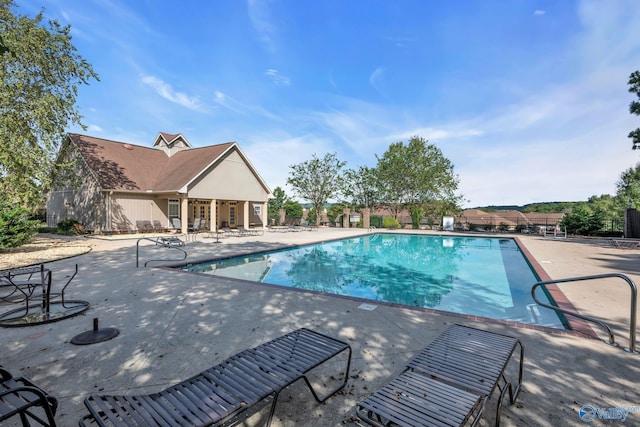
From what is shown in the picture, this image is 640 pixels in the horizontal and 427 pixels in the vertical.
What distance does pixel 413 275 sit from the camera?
1039 cm

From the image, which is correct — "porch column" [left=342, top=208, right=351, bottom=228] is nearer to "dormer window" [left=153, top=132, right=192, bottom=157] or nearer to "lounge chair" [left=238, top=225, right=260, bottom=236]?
"lounge chair" [left=238, top=225, right=260, bottom=236]

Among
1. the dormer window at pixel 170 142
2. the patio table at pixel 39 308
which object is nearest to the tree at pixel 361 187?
the dormer window at pixel 170 142

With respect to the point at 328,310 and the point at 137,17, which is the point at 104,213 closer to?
the point at 137,17

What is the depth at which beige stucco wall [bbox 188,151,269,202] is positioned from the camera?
20734 millimetres

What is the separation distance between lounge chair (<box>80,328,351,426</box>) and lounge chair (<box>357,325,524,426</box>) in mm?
662

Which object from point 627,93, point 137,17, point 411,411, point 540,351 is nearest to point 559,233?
point 627,93

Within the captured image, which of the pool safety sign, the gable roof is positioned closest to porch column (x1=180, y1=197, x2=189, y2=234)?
the gable roof

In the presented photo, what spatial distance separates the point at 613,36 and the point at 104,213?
26.6m

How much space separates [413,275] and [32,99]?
63.5 feet

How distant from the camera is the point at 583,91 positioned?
13.8m

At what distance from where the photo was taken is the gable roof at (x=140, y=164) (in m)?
19.3

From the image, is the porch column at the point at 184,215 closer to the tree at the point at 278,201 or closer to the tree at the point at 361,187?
the tree at the point at 278,201

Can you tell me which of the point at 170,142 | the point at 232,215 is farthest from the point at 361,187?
the point at 170,142

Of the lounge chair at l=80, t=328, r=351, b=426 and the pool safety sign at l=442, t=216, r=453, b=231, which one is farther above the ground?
the pool safety sign at l=442, t=216, r=453, b=231
